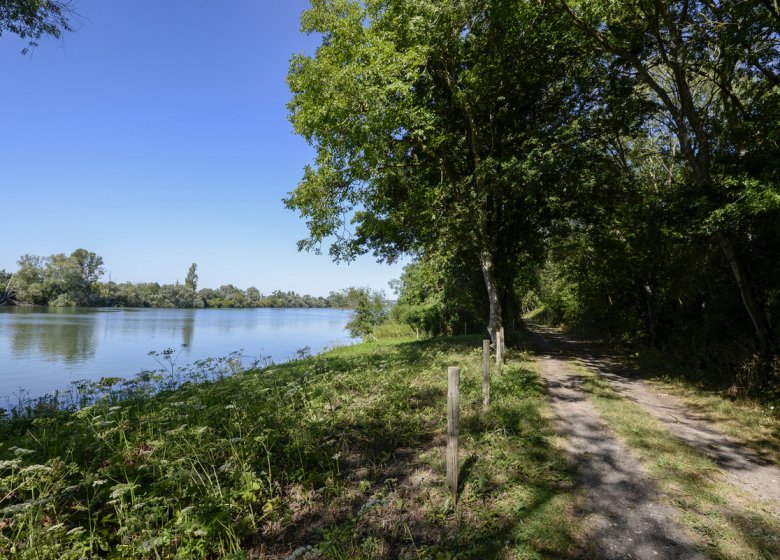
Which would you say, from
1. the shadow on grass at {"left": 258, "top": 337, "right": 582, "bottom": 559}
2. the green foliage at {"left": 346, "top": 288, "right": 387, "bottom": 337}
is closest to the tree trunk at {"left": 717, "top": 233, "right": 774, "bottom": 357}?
the shadow on grass at {"left": 258, "top": 337, "right": 582, "bottom": 559}

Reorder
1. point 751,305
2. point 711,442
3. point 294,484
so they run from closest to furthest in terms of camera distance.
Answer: point 294,484, point 711,442, point 751,305

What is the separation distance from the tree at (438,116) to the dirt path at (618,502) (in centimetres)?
709

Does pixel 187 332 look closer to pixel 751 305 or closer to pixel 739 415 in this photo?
pixel 739 415

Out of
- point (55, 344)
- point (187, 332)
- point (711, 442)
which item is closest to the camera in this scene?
point (711, 442)

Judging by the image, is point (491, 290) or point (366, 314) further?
point (366, 314)

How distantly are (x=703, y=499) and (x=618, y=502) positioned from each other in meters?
1.02

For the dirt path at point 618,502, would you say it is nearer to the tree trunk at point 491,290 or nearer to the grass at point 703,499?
the grass at point 703,499

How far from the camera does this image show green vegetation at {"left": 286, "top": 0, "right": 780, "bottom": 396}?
838 cm

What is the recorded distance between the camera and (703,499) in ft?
14.2

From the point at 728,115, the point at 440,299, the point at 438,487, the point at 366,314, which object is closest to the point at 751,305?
the point at 728,115

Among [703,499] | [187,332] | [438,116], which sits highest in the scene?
[438,116]

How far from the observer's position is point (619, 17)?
925cm

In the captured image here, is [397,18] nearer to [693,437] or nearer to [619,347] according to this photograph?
[693,437]

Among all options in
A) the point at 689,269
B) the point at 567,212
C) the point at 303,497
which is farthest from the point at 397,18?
the point at 303,497
